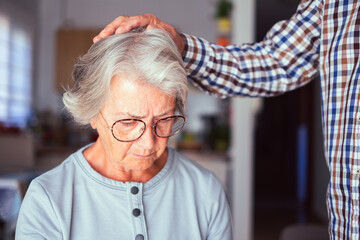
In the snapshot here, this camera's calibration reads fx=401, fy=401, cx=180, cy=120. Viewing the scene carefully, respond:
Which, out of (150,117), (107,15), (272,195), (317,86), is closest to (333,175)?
(150,117)

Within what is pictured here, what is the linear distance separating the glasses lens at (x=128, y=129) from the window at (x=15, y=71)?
4.65 m

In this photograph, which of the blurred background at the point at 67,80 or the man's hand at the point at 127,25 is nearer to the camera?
the man's hand at the point at 127,25

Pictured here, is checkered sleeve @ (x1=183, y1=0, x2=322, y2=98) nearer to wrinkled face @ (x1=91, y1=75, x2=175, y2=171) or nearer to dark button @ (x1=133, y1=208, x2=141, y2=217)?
wrinkled face @ (x1=91, y1=75, x2=175, y2=171)

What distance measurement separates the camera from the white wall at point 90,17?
6.27 meters

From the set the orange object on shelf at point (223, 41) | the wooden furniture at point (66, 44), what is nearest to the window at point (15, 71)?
the wooden furniture at point (66, 44)

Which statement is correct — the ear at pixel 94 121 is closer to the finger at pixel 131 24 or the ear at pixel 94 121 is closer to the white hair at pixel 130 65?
the white hair at pixel 130 65

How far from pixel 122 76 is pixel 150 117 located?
5.3 inches

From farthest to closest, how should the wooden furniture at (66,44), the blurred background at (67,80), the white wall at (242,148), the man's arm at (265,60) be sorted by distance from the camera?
the wooden furniture at (66,44) < the blurred background at (67,80) < the white wall at (242,148) < the man's arm at (265,60)

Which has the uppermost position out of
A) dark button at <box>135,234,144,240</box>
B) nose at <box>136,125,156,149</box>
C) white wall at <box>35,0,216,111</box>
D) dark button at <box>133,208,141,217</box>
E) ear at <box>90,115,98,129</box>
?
white wall at <box>35,0,216,111</box>

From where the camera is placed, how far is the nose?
43.6 inches

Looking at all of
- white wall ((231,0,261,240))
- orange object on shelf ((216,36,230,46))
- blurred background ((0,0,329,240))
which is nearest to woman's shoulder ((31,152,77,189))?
white wall ((231,0,261,240))

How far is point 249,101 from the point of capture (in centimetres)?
349

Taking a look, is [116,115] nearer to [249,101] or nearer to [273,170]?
[249,101]

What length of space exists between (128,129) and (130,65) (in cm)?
18
